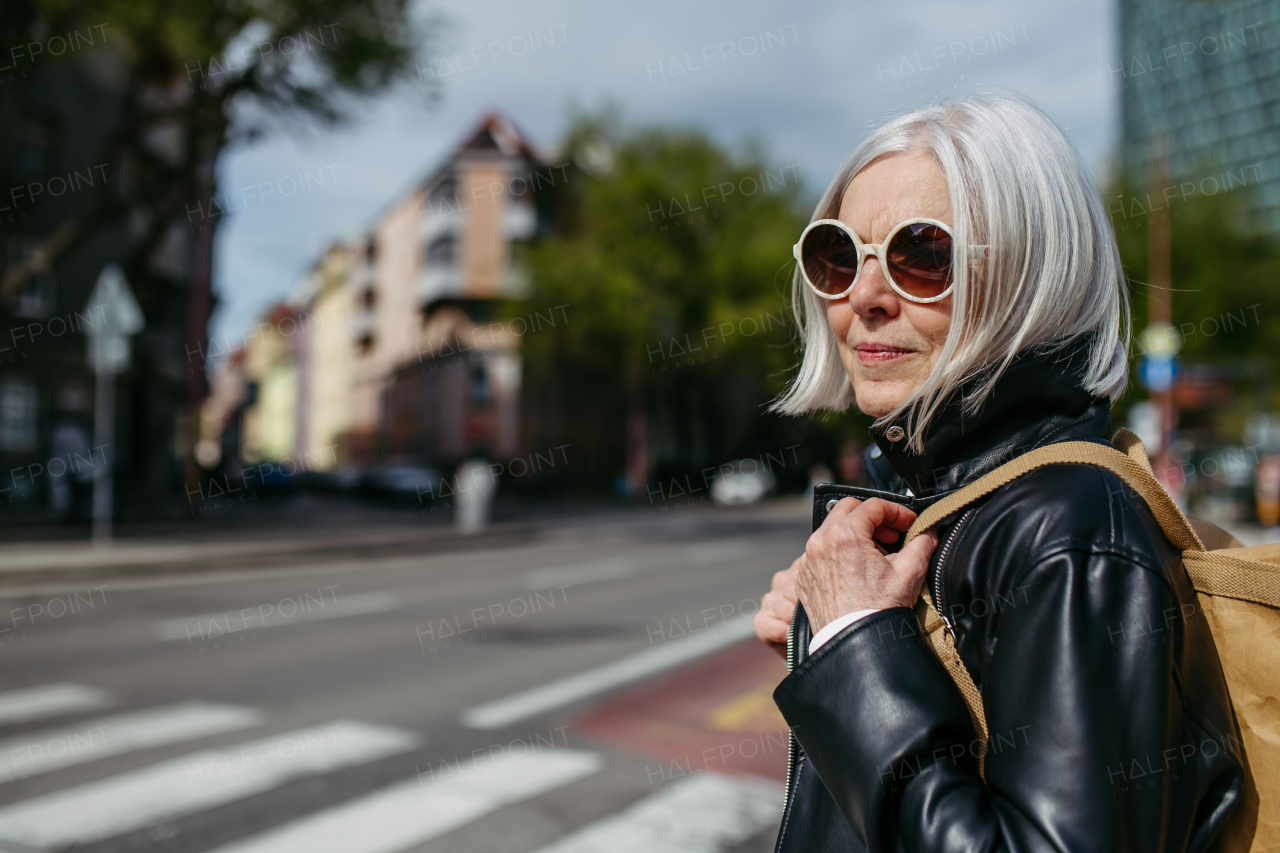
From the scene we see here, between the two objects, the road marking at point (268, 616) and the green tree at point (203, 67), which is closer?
the road marking at point (268, 616)

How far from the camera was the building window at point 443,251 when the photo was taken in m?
44.9

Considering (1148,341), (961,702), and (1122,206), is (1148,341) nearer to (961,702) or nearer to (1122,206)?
(1122,206)

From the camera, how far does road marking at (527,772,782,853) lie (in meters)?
3.89

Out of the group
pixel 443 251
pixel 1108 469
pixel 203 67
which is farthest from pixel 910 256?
pixel 443 251

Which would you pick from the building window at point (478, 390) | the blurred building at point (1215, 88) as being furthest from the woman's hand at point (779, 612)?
the blurred building at point (1215, 88)

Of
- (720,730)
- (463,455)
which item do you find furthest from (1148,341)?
(463,455)

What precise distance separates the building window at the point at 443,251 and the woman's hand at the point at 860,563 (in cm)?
4526

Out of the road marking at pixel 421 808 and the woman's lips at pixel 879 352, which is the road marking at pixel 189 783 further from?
the woman's lips at pixel 879 352

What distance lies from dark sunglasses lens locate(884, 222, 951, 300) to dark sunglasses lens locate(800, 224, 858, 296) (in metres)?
0.10

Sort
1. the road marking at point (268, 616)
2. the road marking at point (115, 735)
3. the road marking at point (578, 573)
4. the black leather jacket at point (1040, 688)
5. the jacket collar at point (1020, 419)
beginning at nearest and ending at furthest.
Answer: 1. the black leather jacket at point (1040, 688)
2. the jacket collar at point (1020, 419)
3. the road marking at point (115, 735)
4. the road marking at point (268, 616)
5. the road marking at point (578, 573)

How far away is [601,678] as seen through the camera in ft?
22.7

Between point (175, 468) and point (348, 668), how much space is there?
81.4 ft

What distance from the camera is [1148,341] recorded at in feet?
55.5

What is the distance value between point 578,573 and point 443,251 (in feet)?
113
